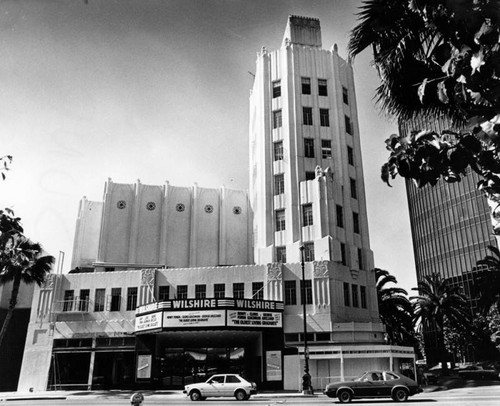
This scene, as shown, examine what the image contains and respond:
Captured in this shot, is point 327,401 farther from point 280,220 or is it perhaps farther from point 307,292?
point 280,220

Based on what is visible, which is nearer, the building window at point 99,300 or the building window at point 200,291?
the building window at point 200,291

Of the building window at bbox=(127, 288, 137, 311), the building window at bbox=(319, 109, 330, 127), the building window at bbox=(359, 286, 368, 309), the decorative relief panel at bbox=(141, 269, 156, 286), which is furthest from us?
the building window at bbox=(319, 109, 330, 127)

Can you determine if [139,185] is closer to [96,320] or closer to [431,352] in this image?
[96,320]

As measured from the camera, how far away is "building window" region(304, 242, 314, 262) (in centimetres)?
4244

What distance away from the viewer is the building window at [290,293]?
132ft

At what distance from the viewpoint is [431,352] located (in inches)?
3551

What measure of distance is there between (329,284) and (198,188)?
21.3 m

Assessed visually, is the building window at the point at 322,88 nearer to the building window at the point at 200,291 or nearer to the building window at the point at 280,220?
the building window at the point at 280,220

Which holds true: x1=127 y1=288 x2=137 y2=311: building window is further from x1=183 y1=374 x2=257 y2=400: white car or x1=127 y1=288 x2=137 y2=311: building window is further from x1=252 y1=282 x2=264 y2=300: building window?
x1=183 y1=374 x2=257 y2=400: white car

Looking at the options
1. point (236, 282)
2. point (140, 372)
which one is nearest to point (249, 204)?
point (236, 282)

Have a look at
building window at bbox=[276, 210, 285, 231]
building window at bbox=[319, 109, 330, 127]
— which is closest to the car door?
building window at bbox=[276, 210, 285, 231]

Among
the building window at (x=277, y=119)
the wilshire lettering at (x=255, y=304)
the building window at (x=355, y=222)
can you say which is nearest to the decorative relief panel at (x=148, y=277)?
the wilshire lettering at (x=255, y=304)

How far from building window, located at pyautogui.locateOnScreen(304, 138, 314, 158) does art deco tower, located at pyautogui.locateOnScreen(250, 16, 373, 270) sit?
10cm

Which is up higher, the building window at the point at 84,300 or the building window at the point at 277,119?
the building window at the point at 277,119
